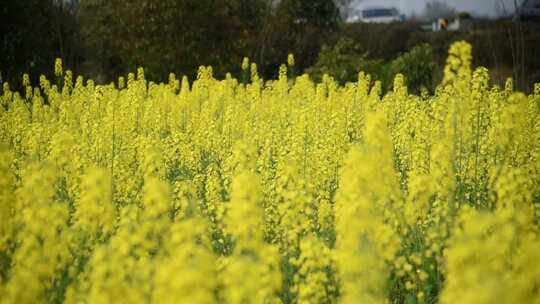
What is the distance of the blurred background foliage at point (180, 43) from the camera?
1677cm

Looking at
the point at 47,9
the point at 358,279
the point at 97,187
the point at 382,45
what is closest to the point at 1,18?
the point at 47,9

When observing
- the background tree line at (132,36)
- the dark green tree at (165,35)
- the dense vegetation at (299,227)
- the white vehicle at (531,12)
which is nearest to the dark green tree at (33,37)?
the background tree line at (132,36)

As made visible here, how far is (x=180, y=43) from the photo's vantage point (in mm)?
17844

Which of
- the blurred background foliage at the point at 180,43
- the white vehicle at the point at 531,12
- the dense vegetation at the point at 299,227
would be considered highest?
the white vehicle at the point at 531,12

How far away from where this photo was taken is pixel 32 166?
3908mm

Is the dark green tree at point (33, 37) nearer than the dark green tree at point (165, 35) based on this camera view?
Yes

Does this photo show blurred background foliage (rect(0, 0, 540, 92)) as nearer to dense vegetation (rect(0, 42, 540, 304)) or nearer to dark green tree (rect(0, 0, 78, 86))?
dark green tree (rect(0, 0, 78, 86))

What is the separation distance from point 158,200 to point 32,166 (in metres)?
1.18

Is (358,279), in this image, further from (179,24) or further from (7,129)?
(179,24)

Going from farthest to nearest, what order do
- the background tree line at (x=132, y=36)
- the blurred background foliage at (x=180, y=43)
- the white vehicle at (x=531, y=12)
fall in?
the white vehicle at (x=531, y=12), the background tree line at (x=132, y=36), the blurred background foliage at (x=180, y=43)

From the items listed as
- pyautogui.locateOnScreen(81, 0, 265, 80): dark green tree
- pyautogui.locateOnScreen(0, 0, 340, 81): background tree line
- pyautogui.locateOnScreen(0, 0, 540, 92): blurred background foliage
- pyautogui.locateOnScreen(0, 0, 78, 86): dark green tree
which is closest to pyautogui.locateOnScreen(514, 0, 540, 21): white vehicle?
pyautogui.locateOnScreen(0, 0, 540, 92): blurred background foliage

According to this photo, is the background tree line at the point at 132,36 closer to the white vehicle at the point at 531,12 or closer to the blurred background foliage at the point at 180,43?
the blurred background foliage at the point at 180,43

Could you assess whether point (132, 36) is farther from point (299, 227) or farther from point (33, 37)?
point (299, 227)

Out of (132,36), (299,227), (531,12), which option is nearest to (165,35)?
(132,36)
